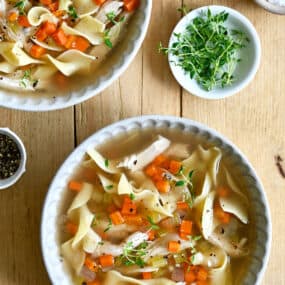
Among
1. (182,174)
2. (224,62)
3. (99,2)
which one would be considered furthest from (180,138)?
(99,2)

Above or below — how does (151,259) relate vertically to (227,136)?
below

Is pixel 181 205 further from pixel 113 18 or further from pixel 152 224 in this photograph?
pixel 113 18

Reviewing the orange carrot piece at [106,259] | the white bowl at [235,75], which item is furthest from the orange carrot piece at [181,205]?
the white bowl at [235,75]

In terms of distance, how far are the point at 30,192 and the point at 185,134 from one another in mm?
679

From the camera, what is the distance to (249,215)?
3006 mm

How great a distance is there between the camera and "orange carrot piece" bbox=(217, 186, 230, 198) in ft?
9.96

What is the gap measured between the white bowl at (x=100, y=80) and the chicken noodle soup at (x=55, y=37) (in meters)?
0.04

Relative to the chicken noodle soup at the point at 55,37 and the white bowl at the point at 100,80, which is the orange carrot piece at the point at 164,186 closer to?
the white bowl at the point at 100,80

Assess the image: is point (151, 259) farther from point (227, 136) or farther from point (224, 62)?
point (224, 62)

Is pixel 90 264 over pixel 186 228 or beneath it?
beneath

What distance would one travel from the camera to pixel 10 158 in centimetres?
307

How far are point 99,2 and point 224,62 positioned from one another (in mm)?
557

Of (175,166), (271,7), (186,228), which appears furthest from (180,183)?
(271,7)

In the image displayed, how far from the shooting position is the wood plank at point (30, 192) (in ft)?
10.2
